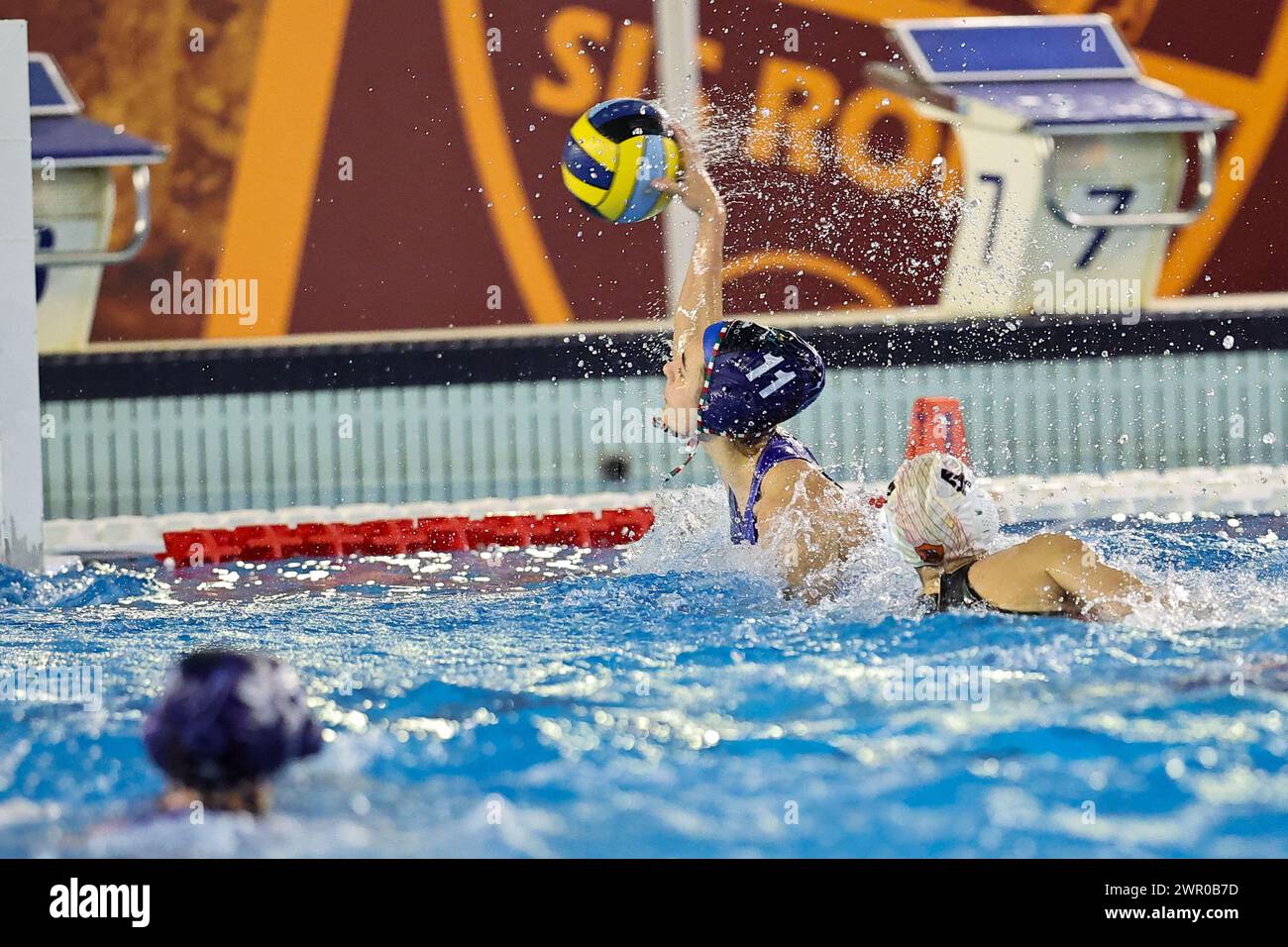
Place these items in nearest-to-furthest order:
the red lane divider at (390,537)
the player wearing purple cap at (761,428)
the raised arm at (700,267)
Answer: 1. the player wearing purple cap at (761,428)
2. the raised arm at (700,267)
3. the red lane divider at (390,537)

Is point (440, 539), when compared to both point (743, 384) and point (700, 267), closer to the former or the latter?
point (700, 267)

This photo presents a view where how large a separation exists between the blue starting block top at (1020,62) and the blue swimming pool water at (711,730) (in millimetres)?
4446

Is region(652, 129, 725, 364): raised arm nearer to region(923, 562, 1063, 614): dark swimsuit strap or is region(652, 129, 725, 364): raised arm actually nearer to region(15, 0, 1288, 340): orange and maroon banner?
region(923, 562, 1063, 614): dark swimsuit strap

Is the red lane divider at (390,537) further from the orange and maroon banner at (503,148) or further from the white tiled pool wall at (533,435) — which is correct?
the orange and maroon banner at (503,148)

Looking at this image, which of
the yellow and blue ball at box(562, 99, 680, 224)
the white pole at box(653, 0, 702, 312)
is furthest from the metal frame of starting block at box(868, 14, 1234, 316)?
the yellow and blue ball at box(562, 99, 680, 224)

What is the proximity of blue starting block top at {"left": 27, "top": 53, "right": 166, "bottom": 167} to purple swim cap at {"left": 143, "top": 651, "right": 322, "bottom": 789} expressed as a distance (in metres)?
5.92

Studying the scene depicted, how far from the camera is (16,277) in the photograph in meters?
5.00

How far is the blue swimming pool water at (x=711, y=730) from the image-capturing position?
2.30 meters

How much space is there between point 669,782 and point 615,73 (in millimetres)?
6126

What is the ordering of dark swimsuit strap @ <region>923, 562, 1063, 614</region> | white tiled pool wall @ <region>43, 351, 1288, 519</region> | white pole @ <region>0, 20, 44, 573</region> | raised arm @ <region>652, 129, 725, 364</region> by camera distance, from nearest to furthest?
dark swimsuit strap @ <region>923, 562, 1063, 614</region>, raised arm @ <region>652, 129, 725, 364</region>, white pole @ <region>0, 20, 44, 573</region>, white tiled pool wall @ <region>43, 351, 1288, 519</region>

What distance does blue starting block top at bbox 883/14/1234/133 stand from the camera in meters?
8.04

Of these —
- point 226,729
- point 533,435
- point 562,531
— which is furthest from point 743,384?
point 533,435

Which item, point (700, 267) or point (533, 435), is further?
point (533, 435)

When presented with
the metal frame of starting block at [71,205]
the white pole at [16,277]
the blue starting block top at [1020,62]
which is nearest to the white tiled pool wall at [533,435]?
the metal frame of starting block at [71,205]
